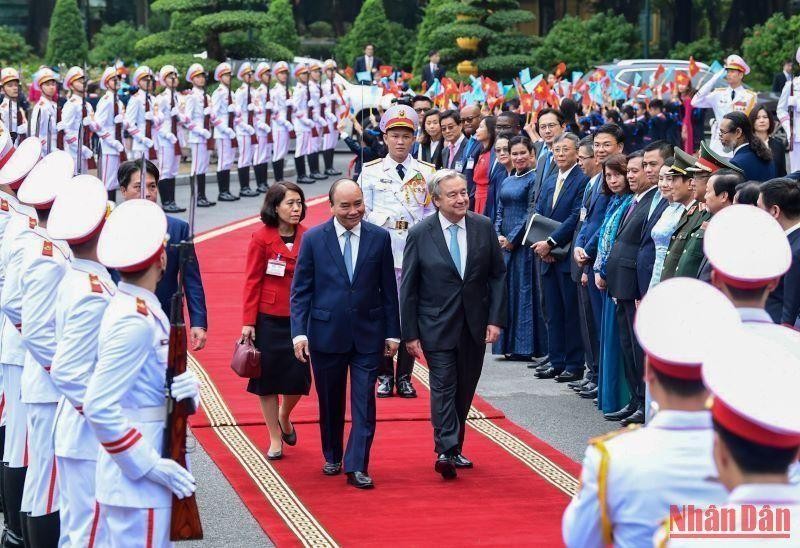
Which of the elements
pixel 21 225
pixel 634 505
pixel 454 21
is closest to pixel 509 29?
pixel 454 21

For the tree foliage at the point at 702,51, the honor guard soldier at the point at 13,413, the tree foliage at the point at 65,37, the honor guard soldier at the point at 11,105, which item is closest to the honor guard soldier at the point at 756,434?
the honor guard soldier at the point at 13,413

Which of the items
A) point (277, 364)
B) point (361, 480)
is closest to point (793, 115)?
point (277, 364)

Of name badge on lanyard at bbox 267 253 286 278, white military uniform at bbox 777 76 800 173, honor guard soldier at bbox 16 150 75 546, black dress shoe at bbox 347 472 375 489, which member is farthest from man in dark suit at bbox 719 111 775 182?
white military uniform at bbox 777 76 800 173

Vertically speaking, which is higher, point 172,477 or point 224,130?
point 172,477

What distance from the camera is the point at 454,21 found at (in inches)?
1319

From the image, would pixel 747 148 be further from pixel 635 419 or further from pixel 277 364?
pixel 277 364

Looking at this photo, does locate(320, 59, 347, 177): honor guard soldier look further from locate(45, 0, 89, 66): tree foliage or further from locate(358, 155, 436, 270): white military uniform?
locate(358, 155, 436, 270): white military uniform

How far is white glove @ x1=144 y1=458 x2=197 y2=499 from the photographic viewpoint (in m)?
4.77

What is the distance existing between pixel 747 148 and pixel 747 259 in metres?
6.81

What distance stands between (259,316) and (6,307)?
2406 mm

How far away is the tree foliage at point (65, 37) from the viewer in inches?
1400

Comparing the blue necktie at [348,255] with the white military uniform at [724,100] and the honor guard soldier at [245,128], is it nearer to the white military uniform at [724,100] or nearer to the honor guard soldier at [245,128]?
the white military uniform at [724,100]

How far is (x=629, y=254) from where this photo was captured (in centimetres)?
926

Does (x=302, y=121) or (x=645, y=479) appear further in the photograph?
(x=302, y=121)
